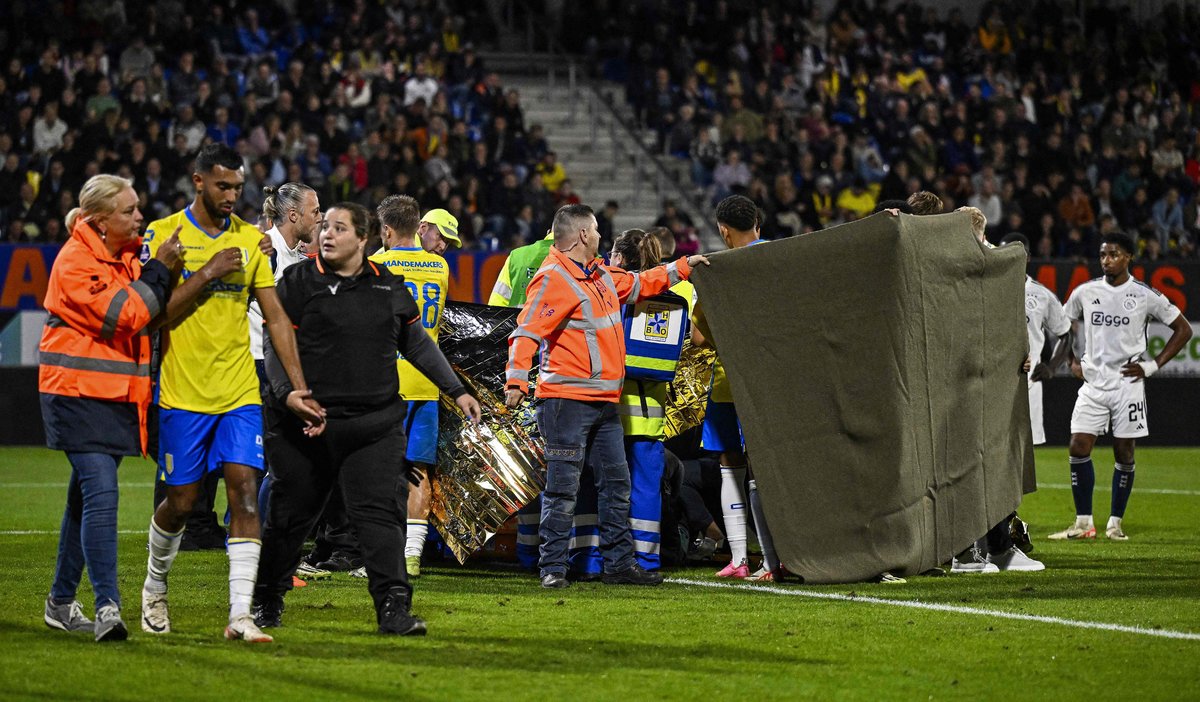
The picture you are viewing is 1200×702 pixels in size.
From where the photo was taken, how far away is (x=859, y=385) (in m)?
8.27

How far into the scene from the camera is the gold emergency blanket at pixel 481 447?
362 inches

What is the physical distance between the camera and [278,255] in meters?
9.64

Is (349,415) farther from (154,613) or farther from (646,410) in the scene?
(646,410)

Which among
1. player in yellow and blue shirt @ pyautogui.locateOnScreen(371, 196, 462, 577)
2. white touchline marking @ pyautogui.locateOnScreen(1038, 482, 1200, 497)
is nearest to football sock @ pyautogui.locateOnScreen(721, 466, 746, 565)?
player in yellow and blue shirt @ pyautogui.locateOnScreen(371, 196, 462, 577)

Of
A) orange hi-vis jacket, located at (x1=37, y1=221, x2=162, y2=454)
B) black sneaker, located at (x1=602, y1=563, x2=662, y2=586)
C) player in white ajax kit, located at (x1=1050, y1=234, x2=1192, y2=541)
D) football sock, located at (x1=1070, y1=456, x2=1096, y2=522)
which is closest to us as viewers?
orange hi-vis jacket, located at (x1=37, y1=221, x2=162, y2=454)

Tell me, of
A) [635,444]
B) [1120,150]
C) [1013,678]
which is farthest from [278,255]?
[1120,150]

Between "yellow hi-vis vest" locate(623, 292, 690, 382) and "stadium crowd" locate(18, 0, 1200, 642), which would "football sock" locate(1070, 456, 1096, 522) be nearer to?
"stadium crowd" locate(18, 0, 1200, 642)

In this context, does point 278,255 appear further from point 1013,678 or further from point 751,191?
point 751,191

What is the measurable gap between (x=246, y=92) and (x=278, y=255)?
12679mm

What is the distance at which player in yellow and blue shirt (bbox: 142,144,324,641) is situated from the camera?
6523mm

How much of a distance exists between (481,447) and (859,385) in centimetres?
235

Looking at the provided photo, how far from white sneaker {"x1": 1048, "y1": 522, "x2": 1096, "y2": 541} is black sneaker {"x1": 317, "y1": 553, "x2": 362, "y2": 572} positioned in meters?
5.17

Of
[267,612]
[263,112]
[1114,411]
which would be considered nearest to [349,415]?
[267,612]

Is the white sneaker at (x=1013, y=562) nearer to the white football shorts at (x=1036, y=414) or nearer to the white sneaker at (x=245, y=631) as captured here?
the white football shorts at (x=1036, y=414)
